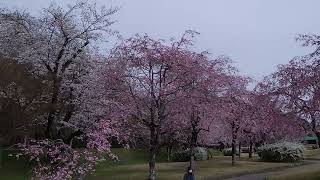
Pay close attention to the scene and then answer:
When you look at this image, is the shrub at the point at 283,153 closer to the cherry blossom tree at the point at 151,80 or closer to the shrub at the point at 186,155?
the shrub at the point at 186,155

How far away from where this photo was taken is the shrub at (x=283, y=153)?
42.8m

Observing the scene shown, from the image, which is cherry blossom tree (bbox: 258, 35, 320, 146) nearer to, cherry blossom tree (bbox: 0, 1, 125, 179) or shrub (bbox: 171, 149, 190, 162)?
cherry blossom tree (bbox: 0, 1, 125, 179)

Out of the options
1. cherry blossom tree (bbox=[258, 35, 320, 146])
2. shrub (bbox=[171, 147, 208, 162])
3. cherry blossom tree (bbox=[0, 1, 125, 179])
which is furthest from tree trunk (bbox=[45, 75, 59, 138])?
shrub (bbox=[171, 147, 208, 162])

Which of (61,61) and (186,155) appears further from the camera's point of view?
(186,155)

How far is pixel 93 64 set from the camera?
2703cm

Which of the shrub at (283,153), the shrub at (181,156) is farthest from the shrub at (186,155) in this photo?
the shrub at (283,153)

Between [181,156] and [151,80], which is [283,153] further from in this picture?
[151,80]

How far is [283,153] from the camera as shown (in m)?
42.8

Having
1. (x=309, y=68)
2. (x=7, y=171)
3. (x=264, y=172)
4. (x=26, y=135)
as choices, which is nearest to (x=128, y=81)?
(x=26, y=135)

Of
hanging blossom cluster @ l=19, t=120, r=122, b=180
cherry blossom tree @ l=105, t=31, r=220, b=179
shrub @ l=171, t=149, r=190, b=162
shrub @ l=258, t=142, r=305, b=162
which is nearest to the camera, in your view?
hanging blossom cluster @ l=19, t=120, r=122, b=180

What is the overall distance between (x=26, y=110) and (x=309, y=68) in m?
12.7

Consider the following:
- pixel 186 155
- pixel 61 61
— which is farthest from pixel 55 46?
pixel 186 155

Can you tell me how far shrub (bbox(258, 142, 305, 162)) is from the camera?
4275cm

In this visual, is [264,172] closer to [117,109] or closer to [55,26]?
[117,109]
